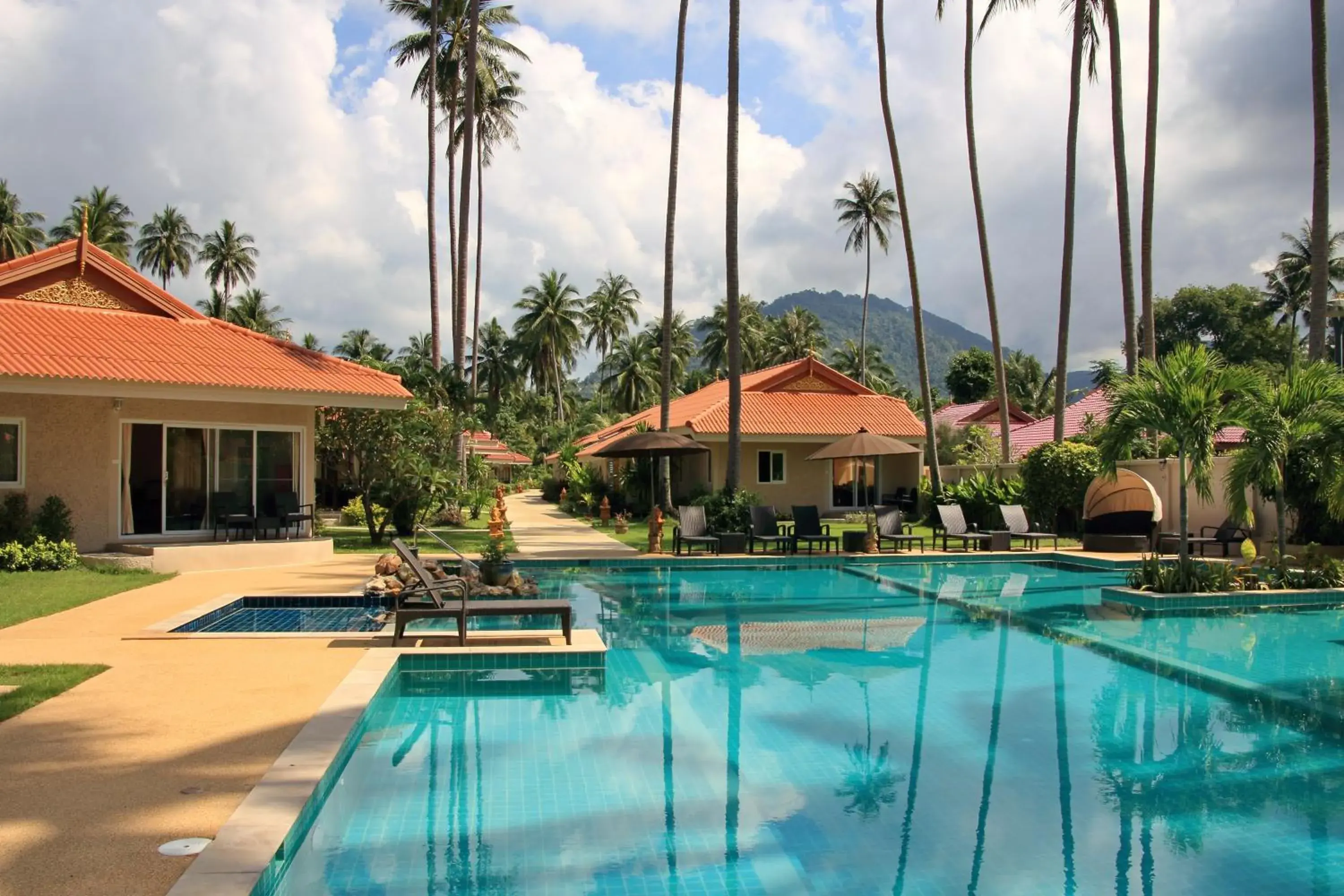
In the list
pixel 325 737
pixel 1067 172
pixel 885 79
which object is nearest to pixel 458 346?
pixel 885 79

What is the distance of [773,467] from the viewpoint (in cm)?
3098

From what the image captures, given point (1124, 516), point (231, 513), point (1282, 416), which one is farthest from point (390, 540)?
point (1282, 416)

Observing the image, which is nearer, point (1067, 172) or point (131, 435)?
point (131, 435)

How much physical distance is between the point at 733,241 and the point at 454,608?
14652 mm

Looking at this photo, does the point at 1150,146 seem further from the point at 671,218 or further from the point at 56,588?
the point at 56,588

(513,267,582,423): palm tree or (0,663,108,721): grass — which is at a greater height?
(513,267,582,423): palm tree

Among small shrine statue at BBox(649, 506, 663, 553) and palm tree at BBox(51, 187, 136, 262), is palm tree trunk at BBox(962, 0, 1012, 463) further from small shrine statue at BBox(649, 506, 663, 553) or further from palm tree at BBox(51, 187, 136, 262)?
palm tree at BBox(51, 187, 136, 262)

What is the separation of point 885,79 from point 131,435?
834 inches

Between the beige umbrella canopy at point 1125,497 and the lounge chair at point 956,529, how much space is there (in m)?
2.39

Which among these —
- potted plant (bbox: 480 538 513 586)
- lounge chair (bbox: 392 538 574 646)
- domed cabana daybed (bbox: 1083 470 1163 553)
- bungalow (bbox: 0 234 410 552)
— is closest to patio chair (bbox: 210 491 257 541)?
bungalow (bbox: 0 234 410 552)

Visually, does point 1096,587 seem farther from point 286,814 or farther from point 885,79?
point 885,79

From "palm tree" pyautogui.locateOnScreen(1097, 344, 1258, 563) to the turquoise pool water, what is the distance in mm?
2841

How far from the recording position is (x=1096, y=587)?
51.5ft

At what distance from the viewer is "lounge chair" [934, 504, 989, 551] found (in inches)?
785
